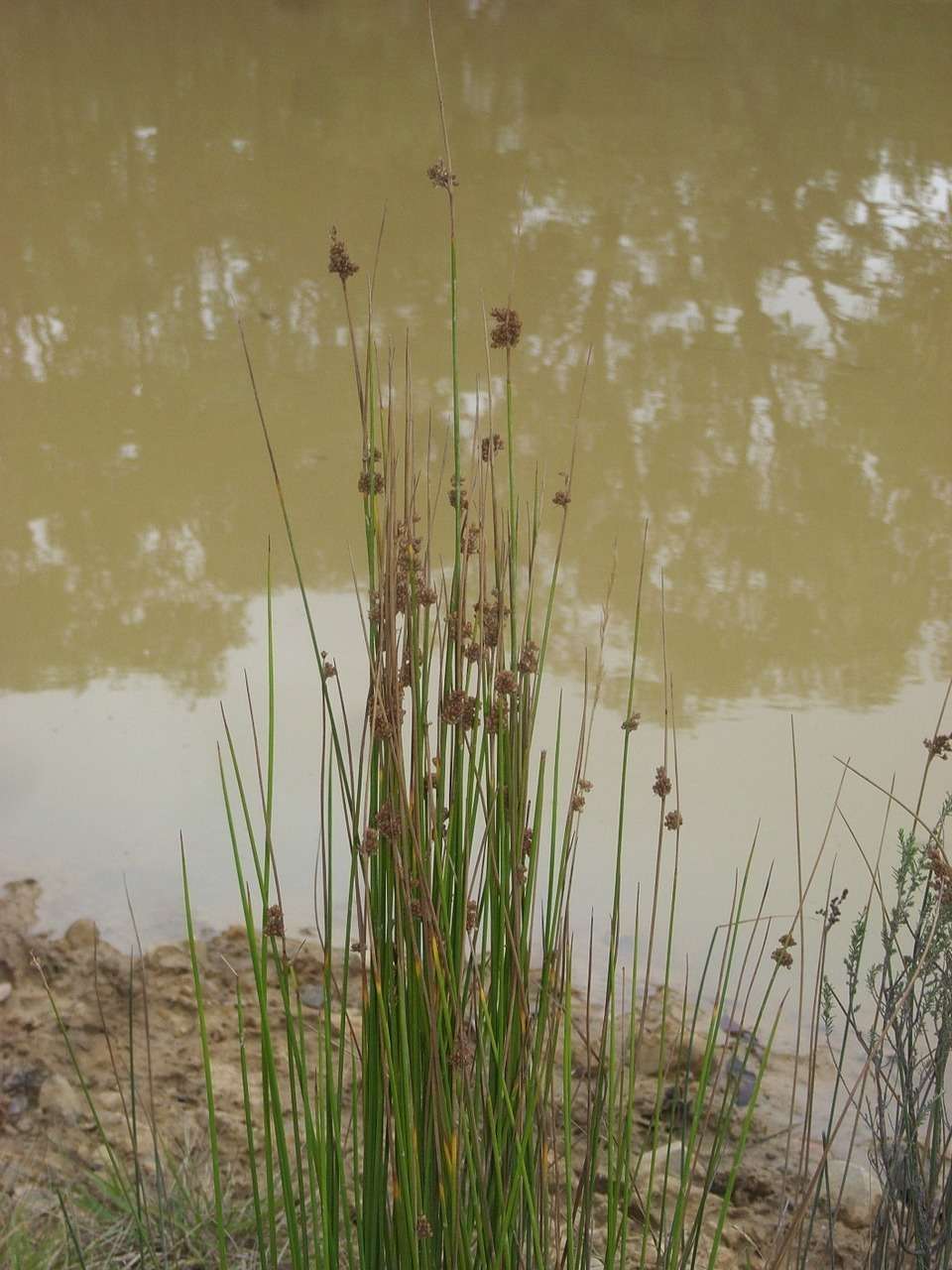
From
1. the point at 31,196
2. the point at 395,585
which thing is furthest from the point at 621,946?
the point at 31,196

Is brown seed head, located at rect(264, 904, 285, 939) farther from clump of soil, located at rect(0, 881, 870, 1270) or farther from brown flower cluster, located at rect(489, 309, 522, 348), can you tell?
clump of soil, located at rect(0, 881, 870, 1270)

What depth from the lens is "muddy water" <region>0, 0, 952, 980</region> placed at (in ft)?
8.54

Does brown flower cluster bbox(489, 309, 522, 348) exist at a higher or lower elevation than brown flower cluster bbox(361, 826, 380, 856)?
higher

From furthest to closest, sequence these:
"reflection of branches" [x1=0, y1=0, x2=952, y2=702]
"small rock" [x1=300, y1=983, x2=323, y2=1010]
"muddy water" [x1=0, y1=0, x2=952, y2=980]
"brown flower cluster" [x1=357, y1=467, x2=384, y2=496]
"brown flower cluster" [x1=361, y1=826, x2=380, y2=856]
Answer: "reflection of branches" [x1=0, y1=0, x2=952, y2=702] < "muddy water" [x1=0, y1=0, x2=952, y2=980] < "small rock" [x1=300, y1=983, x2=323, y2=1010] < "brown flower cluster" [x1=357, y1=467, x2=384, y2=496] < "brown flower cluster" [x1=361, y1=826, x2=380, y2=856]

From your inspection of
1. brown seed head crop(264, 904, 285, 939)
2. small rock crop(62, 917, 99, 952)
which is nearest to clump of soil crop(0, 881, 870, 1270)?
small rock crop(62, 917, 99, 952)

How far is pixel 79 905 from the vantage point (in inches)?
84.6

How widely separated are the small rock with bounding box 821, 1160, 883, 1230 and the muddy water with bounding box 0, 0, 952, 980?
1.67 ft

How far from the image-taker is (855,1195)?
1.62 meters

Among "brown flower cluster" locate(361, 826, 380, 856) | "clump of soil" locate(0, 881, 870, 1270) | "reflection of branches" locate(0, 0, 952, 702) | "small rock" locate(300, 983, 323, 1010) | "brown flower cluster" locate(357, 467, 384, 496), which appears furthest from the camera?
"reflection of branches" locate(0, 0, 952, 702)

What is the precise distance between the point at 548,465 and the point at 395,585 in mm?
2578

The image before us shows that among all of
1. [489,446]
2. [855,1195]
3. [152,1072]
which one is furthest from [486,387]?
[489,446]

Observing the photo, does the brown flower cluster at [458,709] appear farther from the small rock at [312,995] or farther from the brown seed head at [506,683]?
the small rock at [312,995]

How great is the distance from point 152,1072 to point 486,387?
8.49 feet

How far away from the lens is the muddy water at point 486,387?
2604 millimetres
